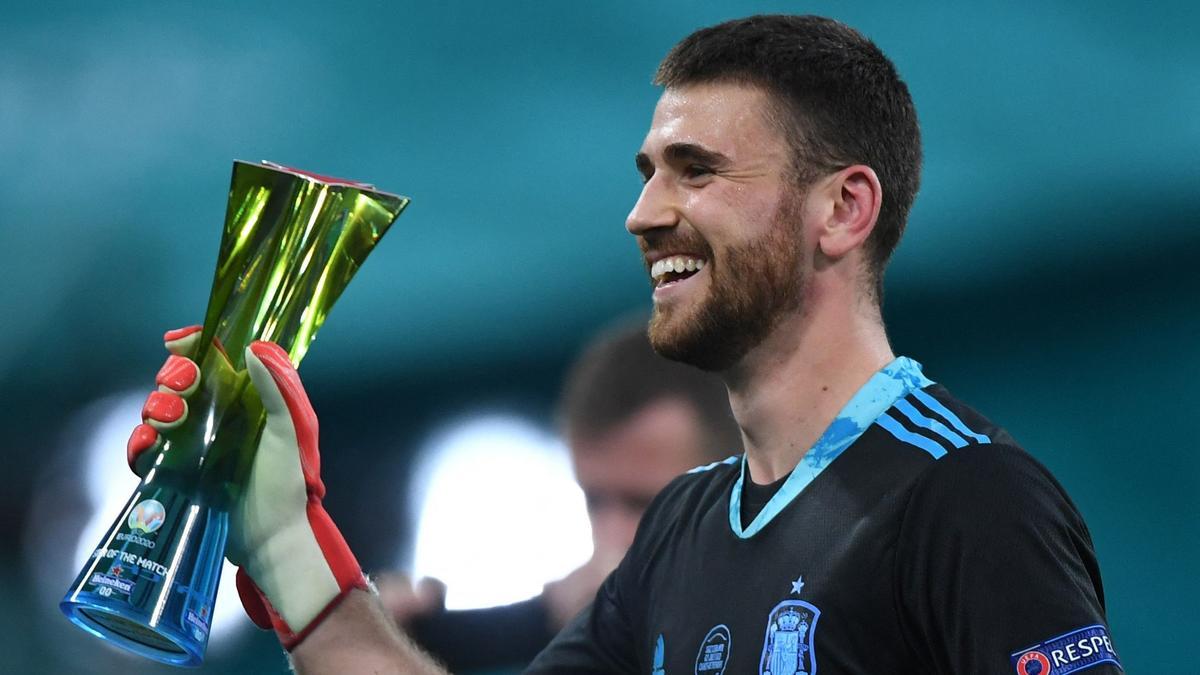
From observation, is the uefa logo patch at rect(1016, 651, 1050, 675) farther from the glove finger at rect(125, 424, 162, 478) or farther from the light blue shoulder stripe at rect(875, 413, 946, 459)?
the glove finger at rect(125, 424, 162, 478)

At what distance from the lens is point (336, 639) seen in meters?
1.58

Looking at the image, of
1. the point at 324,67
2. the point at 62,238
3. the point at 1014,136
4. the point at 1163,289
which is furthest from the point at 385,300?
the point at 1163,289

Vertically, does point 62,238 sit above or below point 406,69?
below

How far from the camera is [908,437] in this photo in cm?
139

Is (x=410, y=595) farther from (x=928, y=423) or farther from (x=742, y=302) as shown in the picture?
(x=928, y=423)

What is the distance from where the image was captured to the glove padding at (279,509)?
1383 mm

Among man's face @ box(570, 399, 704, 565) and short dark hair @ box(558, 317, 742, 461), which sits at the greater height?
short dark hair @ box(558, 317, 742, 461)

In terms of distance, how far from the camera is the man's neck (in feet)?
5.01

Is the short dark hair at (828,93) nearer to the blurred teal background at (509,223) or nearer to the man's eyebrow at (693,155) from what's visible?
the man's eyebrow at (693,155)

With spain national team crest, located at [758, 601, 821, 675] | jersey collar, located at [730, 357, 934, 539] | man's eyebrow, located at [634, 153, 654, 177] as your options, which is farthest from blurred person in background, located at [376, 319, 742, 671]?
spain national team crest, located at [758, 601, 821, 675]

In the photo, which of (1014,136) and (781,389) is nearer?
(781,389)

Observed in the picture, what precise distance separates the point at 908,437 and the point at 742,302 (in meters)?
0.27

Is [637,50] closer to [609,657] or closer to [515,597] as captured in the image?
[515,597]

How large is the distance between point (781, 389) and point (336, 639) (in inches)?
24.4
